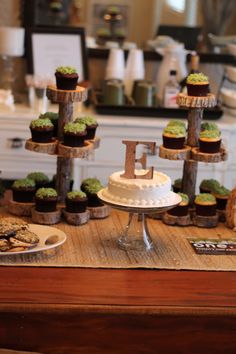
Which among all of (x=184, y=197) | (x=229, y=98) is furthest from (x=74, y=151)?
(x=229, y=98)

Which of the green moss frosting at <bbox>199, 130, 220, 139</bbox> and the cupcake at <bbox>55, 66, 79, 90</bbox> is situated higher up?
the cupcake at <bbox>55, 66, 79, 90</bbox>

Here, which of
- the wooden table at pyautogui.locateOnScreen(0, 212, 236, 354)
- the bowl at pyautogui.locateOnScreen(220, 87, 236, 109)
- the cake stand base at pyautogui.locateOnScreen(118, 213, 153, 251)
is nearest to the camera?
the wooden table at pyautogui.locateOnScreen(0, 212, 236, 354)

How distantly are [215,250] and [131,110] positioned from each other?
1706 mm

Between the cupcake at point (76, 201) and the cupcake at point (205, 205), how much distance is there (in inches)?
13.9

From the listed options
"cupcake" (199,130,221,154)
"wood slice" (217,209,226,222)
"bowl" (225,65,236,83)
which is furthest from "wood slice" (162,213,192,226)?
"bowl" (225,65,236,83)

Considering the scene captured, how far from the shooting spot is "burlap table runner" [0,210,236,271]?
2.03m

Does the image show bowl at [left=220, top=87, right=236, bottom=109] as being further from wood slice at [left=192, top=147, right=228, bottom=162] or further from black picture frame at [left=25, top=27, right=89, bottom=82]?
wood slice at [left=192, top=147, right=228, bottom=162]

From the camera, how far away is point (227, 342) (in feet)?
6.15

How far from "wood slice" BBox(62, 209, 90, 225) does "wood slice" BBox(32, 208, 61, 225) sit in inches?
1.2

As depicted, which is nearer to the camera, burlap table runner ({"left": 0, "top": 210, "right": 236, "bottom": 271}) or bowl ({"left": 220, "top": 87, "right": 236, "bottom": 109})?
burlap table runner ({"left": 0, "top": 210, "right": 236, "bottom": 271})

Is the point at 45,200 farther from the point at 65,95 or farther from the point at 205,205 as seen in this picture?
the point at 205,205

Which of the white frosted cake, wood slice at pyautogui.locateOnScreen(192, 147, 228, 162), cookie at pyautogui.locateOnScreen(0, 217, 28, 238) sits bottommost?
cookie at pyautogui.locateOnScreen(0, 217, 28, 238)

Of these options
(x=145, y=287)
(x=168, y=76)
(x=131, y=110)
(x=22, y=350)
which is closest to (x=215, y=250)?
(x=145, y=287)

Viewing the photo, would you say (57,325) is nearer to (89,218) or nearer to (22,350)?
(22,350)
